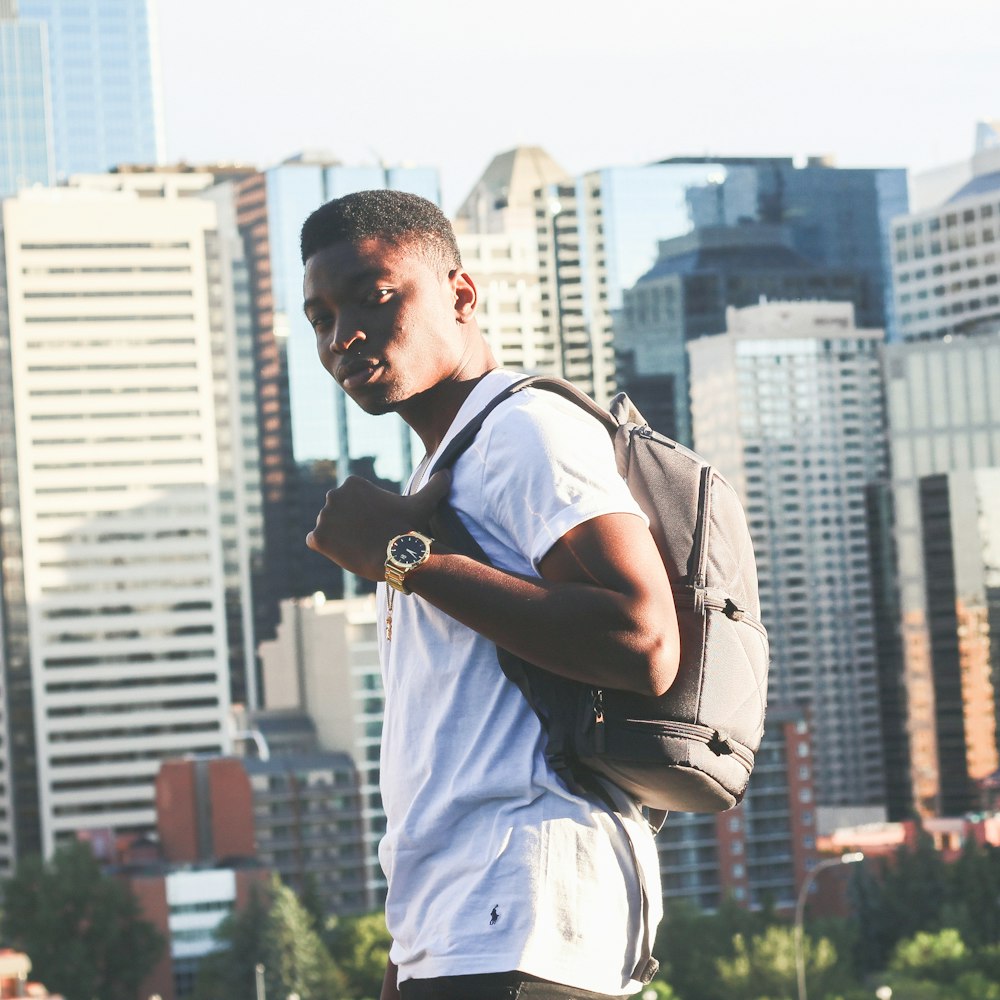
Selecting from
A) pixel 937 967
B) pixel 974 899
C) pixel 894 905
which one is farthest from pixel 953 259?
pixel 937 967

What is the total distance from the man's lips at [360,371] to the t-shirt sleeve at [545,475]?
0.26 meters

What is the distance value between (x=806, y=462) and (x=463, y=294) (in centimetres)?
14341

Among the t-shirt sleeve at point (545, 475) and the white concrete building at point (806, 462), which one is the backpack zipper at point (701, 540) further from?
the white concrete building at point (806, 462)

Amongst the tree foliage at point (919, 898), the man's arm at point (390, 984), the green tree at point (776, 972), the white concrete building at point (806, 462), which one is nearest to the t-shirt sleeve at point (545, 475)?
the man's arm at point (390, 984)

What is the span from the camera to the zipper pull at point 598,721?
278cm

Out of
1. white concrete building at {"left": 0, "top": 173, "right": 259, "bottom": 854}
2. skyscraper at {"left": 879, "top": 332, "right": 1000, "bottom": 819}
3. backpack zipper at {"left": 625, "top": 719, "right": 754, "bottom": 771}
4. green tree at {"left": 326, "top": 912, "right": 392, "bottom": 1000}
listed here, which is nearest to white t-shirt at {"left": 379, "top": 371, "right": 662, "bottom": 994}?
backpack zipper at {"left": 625, "top": 719, "right": 754, "bottom": 771}

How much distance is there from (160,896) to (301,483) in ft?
171

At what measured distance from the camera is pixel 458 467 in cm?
296

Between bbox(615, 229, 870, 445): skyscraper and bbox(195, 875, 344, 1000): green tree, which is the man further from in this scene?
bbox(615, 229, 870, 445): skyscraper

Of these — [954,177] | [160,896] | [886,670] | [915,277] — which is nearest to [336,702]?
[160,896]

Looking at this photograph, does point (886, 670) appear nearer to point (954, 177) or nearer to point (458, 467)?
point (954, 177)

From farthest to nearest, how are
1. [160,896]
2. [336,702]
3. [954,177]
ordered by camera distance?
[954,177]
[336,702]
[160,896]

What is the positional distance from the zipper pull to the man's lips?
0.58m

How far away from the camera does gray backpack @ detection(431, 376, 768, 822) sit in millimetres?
2799
